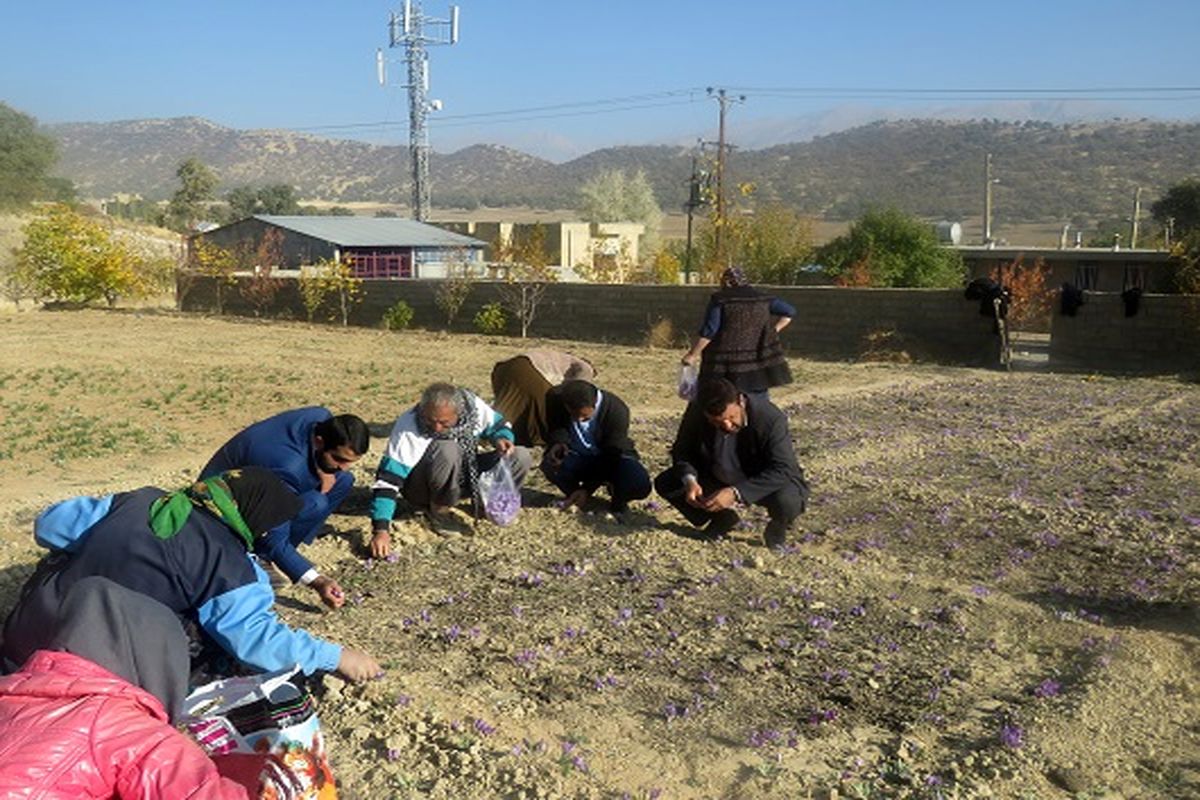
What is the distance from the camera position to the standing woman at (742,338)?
735cm

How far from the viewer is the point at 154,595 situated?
11.1 ft

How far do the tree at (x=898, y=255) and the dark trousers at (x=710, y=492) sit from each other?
82.5ft

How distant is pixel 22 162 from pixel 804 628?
67226 mm

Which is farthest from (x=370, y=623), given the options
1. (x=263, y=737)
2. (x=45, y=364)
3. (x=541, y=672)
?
(x=45, y=364)

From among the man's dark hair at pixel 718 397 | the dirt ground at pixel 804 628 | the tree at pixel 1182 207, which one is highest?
the tree at pixel 1182 207

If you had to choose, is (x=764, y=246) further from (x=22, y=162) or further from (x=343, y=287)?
(x=22, y=162)

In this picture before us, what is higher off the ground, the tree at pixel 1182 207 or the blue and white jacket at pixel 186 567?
the tree at pixel 1182 207

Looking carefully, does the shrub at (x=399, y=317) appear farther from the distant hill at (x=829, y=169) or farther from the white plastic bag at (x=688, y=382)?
the distant hill at (x=829, y=169)

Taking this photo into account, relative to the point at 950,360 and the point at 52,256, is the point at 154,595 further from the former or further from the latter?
the point at 52,256

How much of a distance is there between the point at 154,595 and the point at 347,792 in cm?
82

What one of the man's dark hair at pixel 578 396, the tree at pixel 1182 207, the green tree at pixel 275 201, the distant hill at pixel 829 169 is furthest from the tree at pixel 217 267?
the green tree at pixel 275 201

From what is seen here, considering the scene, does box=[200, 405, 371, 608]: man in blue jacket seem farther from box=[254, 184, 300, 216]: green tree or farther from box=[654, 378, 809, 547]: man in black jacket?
box=[254, 184, 300, 216]: green tree

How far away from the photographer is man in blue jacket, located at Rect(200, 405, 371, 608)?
180 inches

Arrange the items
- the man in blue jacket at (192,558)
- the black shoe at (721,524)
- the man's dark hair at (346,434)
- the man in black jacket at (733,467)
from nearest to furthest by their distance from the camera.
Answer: the man in blue jacket at (192,558), the man's dark hair at (346,434), the man in black jacket at (733,467), the black shoe at (721,524)
